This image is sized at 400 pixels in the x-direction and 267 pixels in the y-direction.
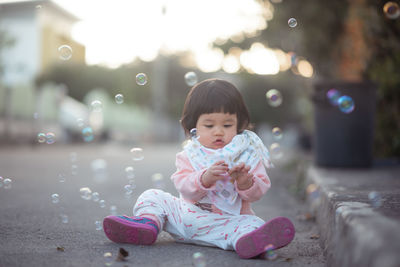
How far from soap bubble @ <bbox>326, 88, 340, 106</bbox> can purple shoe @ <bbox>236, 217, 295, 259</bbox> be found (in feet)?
11.1

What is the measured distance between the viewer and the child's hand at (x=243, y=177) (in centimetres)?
242

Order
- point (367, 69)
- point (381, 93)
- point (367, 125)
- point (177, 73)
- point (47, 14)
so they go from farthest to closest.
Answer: point (177, 73) < point (47, 14) < point (367, 69) < point (381, 93) < point (367, 125)

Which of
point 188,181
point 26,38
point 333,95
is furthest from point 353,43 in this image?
point 26,38

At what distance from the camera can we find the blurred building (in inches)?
778

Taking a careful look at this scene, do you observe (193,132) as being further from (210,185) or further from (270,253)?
(270,253)

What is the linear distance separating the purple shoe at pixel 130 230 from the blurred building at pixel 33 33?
15905mm

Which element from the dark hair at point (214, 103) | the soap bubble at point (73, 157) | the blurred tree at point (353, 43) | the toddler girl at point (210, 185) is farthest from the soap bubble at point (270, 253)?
the blurred tree at point (353, 43)

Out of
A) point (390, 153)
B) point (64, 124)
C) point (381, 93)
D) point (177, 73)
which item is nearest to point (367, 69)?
point (381, 93)

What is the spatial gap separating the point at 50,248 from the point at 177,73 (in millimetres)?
29810

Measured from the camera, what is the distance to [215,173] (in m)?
2.40

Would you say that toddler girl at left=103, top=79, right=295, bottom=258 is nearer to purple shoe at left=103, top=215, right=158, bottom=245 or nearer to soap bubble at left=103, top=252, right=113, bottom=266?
purple shoe at left=103, top=215, right=158, bottom=245

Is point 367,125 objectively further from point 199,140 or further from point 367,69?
point 199,140

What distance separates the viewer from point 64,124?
20062 mm

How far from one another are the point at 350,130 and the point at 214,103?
314cm
